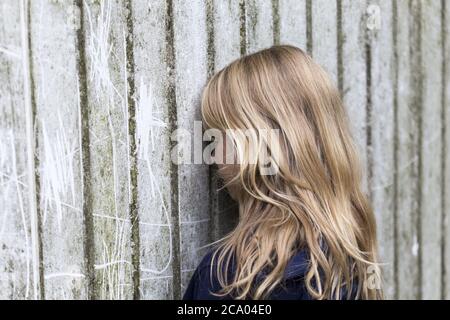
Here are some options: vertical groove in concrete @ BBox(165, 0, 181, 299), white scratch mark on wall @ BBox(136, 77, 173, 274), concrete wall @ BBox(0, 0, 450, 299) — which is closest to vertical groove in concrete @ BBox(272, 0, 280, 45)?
concrete wall @ BBox(0, 0, 450, 299)

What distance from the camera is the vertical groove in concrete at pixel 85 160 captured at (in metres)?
1.59

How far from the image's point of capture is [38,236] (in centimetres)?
155

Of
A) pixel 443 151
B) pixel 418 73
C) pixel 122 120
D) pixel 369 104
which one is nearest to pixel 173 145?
pixel 122 120

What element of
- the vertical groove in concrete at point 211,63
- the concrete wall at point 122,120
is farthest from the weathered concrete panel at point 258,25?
the vertical groove in concrete at point 211,63

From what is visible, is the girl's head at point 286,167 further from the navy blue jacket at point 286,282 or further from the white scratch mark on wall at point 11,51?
the white scratch mark on wall at point 11,51

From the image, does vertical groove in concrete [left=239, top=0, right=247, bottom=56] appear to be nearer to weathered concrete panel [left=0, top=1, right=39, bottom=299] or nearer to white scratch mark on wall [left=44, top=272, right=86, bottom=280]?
weathered concrete panel [left=0, top=1, right=39, bottom=299]

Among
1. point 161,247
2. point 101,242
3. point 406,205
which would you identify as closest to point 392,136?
point 406,205

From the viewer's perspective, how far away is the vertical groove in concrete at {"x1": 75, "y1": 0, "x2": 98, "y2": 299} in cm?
159

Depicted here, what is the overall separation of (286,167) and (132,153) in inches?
16.2

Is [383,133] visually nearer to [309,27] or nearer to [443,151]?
[443,151]

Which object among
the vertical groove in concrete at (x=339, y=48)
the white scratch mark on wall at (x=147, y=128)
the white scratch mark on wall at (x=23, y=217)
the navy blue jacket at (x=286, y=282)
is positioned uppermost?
the vertical groove in concrete at (x=339, y=48)

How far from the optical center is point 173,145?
179 centimetres

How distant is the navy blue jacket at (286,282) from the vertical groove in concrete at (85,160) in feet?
0.92

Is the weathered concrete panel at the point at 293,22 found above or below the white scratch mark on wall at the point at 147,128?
above
